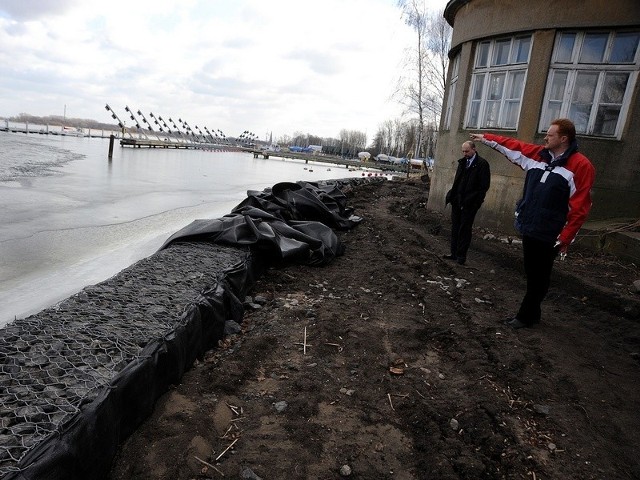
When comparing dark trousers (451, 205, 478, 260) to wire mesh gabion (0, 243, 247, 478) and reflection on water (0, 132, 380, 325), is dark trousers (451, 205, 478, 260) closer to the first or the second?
wire mesh gabion (0, 243, 247, 478)

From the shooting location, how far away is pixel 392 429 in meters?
2.71

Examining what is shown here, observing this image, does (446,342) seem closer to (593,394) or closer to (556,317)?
(593,394)

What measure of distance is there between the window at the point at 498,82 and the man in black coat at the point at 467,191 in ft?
11.3

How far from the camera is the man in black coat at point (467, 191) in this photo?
20.6 ft

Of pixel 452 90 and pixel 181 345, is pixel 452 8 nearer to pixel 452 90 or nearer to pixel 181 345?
pixel 452 90

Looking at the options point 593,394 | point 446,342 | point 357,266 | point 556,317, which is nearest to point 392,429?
point 446,342

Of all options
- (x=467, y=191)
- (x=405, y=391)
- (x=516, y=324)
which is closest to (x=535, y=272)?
(x=516, y=324)

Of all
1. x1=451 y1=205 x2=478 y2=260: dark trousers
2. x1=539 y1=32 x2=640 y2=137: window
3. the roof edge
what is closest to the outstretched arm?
x1=451 y1=205 x2=478 y2=260: dark trousers

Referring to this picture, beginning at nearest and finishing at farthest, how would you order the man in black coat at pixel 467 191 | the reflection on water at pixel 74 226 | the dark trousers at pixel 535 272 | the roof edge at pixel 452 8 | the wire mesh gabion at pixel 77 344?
the wire mesh gabion at pixel 77 344, the dark trousers at pixel 535 272, the reflection on water at pixel 74 226, the man in black coat at pixel 467 191, the roof edge at pixel 452 8

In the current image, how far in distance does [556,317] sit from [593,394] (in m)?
1.64

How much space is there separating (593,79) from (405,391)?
786cm

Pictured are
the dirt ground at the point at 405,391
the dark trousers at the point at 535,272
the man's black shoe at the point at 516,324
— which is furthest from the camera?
the man's black shoe at the point at 516,324

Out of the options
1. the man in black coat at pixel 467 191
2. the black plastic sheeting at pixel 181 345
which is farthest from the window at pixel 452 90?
the black plastic sheeting at pixel 181 345

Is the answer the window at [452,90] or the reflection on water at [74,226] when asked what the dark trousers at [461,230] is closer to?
the reflection on water at [74,226]
